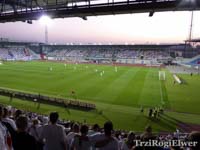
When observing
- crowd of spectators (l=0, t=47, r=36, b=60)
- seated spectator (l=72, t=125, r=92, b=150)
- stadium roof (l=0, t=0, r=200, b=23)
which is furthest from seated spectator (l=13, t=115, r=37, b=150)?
crowd of spectators (l=0, t=47, r=36, b=60)

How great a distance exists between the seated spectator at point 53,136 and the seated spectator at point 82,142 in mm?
315

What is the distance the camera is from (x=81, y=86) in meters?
37.9

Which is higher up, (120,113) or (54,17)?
(54,17)

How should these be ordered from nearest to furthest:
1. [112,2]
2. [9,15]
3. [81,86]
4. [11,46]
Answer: [112,2] < [9,15] < [81,86] < [11,46]

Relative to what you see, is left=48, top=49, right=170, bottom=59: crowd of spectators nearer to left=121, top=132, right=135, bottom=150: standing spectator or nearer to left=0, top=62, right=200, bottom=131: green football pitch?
left=0, top=62, right=200, bottom=131: green football pitch

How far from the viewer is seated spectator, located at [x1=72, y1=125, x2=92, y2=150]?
5734 millimetres

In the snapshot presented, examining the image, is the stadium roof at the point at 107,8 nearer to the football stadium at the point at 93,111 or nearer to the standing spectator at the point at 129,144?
the football stadium at the point at 93,111

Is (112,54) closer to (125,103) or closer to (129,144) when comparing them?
(125,103)

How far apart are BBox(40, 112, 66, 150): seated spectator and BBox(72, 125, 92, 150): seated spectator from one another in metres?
0.31

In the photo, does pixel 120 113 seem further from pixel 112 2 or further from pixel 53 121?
pixel 53 121

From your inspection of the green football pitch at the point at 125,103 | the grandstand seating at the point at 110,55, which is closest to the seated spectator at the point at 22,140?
the green football pitch at the point at 125,103

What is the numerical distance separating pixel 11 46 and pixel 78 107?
10530cm

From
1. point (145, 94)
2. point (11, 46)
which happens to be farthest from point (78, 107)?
point (11, 46)

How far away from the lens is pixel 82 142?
228 inches
